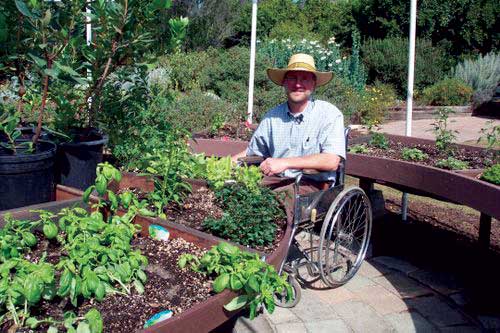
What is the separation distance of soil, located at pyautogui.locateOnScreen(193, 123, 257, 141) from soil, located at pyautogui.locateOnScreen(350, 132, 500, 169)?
1.26 metres

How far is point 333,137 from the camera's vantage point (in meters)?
3.40

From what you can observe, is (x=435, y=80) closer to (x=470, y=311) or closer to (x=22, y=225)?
(x=470, y=311)

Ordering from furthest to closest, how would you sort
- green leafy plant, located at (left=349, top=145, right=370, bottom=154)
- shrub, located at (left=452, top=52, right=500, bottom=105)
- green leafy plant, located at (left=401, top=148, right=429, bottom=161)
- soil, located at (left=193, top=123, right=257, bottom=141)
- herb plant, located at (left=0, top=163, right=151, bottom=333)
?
shrub, located at (left=452, top=52, right=500, bottom=105) < soil, located at (left=193, top=123, right=257, bottom=141) < green leafy plant, located at (left=349, top=145, right=370, bottom=154) < green leafy plant, located at (left=401, top=148, right=429, bottom=161) < herb plant, located at (left=0, top=163, right=151, bottom=333)

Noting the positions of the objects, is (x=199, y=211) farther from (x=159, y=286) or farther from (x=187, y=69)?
(x=187, y=69)

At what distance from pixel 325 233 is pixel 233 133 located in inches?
101

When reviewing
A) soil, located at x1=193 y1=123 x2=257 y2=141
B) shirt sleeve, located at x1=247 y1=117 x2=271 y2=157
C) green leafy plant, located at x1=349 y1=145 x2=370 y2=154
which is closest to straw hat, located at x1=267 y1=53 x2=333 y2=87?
shirt sleeve, located at x1=247 y1=117 x2=271 y2=157

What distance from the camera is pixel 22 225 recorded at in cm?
177

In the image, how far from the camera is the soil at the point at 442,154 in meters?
4.14

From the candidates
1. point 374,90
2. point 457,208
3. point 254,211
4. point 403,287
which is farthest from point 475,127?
point 254,211

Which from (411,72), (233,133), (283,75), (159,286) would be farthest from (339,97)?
(159,286)

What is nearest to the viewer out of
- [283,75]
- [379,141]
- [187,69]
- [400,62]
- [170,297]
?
[170,297]

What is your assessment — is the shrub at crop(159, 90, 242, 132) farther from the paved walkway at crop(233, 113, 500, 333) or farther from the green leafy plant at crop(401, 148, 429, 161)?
the paved walkway at crop(233, 113, 500, 333)

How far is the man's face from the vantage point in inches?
139

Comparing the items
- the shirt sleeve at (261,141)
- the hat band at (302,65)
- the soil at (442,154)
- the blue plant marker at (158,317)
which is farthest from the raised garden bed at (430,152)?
the blue plant marker at (158,317)
